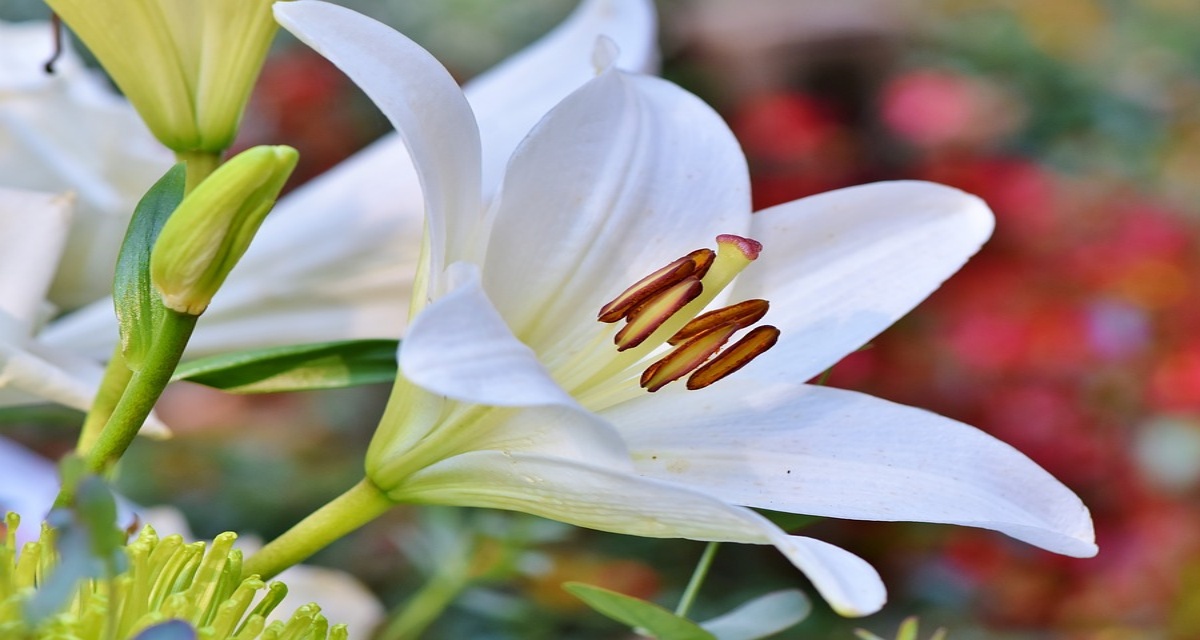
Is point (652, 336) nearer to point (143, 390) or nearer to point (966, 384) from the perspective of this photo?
point (143, 390)

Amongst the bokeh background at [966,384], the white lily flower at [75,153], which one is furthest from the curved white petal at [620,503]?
the bokeh background at [966,384]

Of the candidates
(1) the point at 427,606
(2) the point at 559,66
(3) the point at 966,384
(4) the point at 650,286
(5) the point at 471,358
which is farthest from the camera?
(3) the point at 966,384

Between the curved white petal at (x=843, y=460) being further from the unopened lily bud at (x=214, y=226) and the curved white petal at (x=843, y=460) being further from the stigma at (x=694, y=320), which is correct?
the unopened lily bud at (x=214, y=226)

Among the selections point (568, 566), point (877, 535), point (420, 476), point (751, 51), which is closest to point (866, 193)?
point (420, 476)

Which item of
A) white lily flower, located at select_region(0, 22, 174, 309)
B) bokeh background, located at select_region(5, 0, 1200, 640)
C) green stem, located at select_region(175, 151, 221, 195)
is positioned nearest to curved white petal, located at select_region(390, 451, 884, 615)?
green stem, located at select_region(175, 151, 221, 195)

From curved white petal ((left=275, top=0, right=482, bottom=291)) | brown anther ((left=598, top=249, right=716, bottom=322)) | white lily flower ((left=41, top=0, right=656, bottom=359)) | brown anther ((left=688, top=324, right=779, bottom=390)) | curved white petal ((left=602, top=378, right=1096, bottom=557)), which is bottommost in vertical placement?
white lily flower ((left=41, top=0, right=656, bottom=359))

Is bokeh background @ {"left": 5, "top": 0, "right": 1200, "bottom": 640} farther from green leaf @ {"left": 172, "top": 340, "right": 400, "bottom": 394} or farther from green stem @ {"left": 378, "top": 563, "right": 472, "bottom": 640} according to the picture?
green leaf @ {"left": 172, "top": 340, "right": 400, "bottom": 394}

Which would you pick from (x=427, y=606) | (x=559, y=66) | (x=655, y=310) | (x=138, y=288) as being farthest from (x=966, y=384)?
(x=138, y=288)
